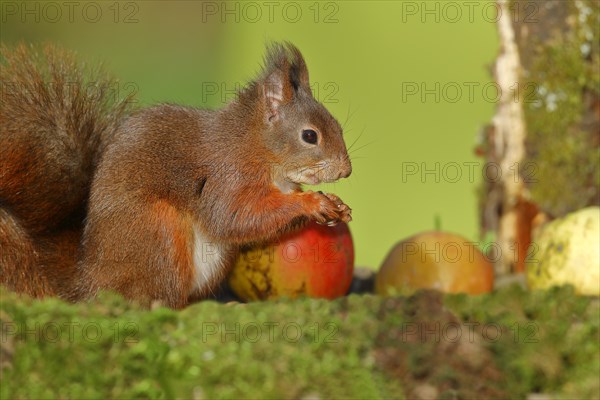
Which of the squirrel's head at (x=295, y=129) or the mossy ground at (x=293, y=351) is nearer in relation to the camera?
the mossy ground at (x=293, y=351)

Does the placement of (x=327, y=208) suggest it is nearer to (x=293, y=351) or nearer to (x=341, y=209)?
(x=341, y=209)

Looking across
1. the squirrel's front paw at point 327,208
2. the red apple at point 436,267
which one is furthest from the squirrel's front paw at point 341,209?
the red apple at point 436,267

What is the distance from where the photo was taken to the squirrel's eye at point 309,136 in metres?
2.15

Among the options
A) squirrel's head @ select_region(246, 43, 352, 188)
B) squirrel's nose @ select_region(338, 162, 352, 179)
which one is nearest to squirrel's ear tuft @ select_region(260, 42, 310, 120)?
squirrel's head @ select_region(246, 43, 352, 188)

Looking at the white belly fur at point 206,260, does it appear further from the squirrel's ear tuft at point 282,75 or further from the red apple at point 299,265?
the squirrel's ear tuft at point 282,75

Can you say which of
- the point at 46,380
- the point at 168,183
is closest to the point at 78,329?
the point at 46,380

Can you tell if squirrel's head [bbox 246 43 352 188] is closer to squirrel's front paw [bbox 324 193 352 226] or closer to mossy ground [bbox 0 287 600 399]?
squirrel's front paw [bbox 324 193 352 226]

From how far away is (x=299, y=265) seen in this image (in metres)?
2.24

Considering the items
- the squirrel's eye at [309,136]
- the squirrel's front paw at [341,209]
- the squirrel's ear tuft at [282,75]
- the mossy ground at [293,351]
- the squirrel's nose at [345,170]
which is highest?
the squirrel's ear tuft at [282,75]

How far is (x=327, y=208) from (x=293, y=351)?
51 cm

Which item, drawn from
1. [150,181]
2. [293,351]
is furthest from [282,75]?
[293,351]

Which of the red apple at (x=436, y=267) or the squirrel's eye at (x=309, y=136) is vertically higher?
the squirrel's eye at (x=309, y=136)

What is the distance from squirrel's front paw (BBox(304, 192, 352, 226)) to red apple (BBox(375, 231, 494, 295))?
0.37 meters

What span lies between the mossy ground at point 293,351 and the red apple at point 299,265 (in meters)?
0.29
